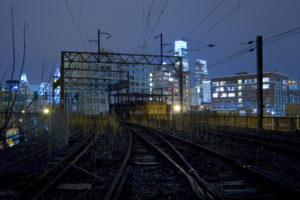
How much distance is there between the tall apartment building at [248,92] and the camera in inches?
3499

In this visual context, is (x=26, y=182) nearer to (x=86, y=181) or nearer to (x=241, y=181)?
(x=86, y=181)

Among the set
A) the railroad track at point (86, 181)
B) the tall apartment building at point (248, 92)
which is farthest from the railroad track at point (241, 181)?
the tall apartment building at point (248, 92)

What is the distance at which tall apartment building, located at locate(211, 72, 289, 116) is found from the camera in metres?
88.9

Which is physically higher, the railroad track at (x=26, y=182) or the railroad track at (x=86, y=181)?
the railroad track at (x=26, y=182)

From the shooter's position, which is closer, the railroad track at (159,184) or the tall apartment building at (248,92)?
the railroad track at (159,184)

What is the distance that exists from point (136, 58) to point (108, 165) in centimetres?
1980

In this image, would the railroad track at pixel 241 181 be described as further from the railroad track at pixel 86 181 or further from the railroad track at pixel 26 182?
the railroad track at pixel 26 182

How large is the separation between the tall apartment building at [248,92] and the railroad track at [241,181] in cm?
8200

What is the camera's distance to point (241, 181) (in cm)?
445

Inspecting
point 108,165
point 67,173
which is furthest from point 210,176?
point 67,173

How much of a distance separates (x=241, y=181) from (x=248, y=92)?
9970 cm

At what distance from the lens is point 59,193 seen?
3881 mm

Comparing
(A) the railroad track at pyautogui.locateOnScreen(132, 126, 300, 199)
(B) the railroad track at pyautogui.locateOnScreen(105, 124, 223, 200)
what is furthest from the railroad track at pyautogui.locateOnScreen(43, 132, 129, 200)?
(A) the railroad track at pyautogui.locateOnScreen(132, 126, 300, 199)

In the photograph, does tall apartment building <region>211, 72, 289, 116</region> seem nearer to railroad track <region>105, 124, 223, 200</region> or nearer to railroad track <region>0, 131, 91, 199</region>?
railroad track <region>105, 124, 223, 200</region>
